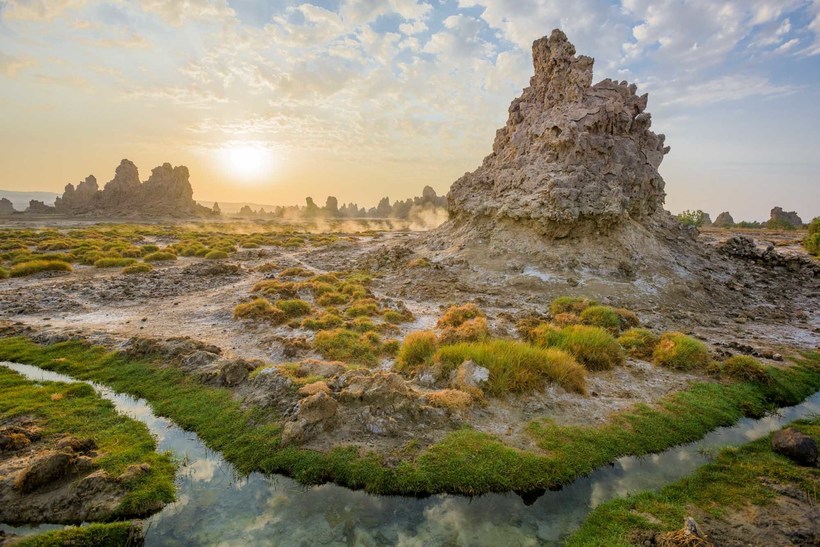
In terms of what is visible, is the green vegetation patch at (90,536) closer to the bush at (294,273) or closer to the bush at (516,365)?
the bush at (516,365)

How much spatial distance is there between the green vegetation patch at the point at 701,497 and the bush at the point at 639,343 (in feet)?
20.5

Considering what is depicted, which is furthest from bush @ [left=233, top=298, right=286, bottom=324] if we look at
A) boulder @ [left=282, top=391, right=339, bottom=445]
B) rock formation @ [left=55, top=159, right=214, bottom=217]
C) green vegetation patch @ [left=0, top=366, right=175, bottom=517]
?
rock formation @ [left=55, top=159, right=214, bottom=217]

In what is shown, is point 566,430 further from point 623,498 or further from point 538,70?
point 538,70

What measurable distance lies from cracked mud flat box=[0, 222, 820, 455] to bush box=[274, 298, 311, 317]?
6.63 ft

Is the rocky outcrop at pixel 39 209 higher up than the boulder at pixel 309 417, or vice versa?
the rocky outcrop at pixel 39 209

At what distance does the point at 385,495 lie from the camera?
860 centimetres

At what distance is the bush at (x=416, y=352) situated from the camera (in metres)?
14.3

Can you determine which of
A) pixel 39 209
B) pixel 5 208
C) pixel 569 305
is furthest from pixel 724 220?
pixel 5 208

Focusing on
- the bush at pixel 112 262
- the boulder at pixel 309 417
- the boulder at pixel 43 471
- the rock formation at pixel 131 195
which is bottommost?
the boulder at pixel 43 471

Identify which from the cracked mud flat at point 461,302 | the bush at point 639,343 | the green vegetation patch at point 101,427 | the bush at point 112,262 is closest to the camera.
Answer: the green vegetation patch at point 101,427

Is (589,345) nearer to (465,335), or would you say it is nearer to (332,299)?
(465,335)

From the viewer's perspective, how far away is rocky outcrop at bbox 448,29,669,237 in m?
29.7

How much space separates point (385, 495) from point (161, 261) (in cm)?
3861

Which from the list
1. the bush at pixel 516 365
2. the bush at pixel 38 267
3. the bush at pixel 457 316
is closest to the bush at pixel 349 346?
the bush at pixel 516 365
